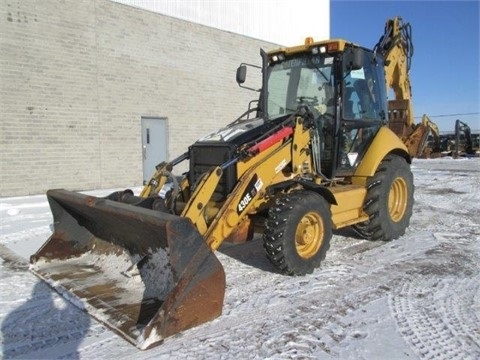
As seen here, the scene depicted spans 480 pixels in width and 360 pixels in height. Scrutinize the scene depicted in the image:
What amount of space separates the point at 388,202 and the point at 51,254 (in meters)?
4.13

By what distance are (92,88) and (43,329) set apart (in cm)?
890

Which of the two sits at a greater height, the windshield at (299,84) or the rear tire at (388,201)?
the windshield at (299,84)

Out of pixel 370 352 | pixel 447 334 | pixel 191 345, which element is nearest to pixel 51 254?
pixel 191 345

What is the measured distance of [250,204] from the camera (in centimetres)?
436

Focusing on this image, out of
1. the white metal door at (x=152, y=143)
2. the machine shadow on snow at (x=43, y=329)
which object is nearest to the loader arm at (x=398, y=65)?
the machine shadow on snow at (x=43, y=329)

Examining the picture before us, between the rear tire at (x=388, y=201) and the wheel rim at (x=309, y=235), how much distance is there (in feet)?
3.93

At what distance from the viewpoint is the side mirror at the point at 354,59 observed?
4883 mm

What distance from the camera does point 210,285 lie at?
339 centimetres

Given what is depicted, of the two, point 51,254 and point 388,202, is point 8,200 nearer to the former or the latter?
point 51,254

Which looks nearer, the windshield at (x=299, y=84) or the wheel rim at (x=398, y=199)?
the windshield at (x=299, y=84)

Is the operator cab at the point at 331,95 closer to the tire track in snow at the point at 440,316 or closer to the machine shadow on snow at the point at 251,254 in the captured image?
the machine shadow on snow at the point at 251,254

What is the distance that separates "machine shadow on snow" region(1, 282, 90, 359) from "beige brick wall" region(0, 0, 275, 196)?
715 centimetres

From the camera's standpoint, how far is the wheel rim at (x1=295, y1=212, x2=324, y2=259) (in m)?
4.47

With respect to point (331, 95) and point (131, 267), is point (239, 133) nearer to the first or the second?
point (331, 95)
